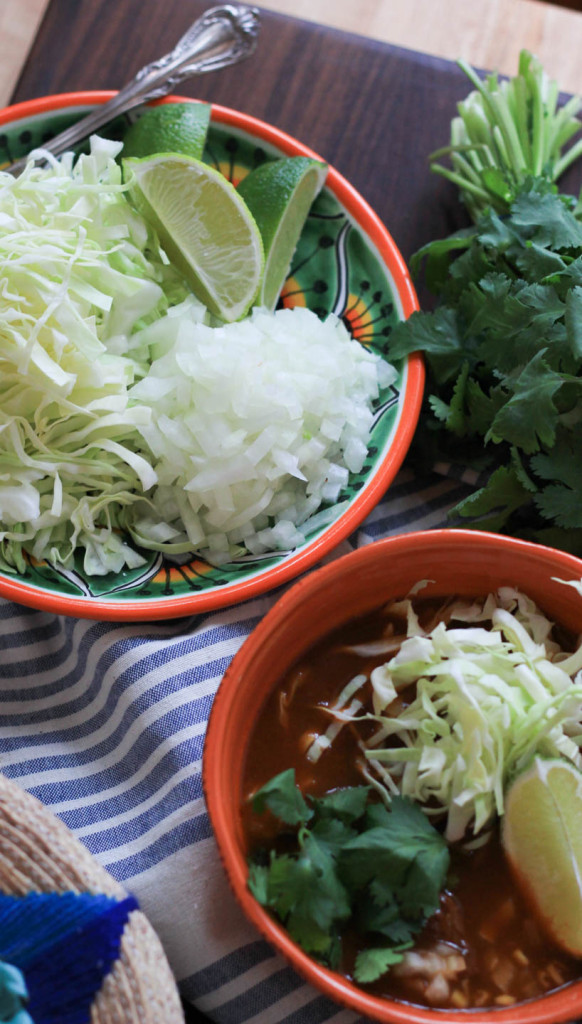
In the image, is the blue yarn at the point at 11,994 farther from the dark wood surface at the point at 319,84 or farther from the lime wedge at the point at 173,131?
the dark wood surface at the point at 319,84

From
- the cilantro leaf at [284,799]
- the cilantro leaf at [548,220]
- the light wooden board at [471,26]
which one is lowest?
the cilantro leaf at [284,799]

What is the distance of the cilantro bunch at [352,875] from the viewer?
1.00 meters

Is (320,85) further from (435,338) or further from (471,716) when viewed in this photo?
(471,716)

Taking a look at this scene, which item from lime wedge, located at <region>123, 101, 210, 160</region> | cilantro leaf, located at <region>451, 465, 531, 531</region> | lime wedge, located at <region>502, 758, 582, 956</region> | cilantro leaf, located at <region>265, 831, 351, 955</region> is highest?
lime wedge, located at <region>123, 101, 210, 160</region>

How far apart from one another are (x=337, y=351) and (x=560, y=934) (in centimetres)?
87

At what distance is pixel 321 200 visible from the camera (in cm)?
155

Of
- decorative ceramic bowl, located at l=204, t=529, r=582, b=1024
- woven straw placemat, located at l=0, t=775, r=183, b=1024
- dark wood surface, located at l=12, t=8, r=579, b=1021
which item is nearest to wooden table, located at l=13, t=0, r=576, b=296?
dark wood surface, located at l=12, t=8, r=579, b=1021

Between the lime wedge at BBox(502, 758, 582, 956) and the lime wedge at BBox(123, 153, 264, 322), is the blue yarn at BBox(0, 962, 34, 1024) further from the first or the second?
the lime wedge at BBox(123, 153, 264, 322)

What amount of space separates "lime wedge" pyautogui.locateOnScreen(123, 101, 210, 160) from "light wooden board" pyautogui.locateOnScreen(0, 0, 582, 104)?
56 centimetres

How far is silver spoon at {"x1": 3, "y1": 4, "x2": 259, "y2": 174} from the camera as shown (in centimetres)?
152

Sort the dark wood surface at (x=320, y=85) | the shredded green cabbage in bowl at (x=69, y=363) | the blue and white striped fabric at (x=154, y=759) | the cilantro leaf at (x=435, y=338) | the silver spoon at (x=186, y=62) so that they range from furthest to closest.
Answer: the dark wood surface at (x=320, y=85) → the silver spoon at (x=186, y=62) → the cilantro leaf at (x=435, y=338) → the shredded green cabbage in bowl at (x=69, y=363) → the blue and white striped fabric at (x=154, y=759)

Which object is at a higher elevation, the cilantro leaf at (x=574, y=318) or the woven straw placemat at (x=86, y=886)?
the cilantro leaf at (x=574, y=318)

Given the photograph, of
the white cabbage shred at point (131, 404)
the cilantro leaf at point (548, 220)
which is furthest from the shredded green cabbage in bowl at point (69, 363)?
the cilantro leaf at point (548, 220)

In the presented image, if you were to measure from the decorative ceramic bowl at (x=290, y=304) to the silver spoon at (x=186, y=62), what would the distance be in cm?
3
